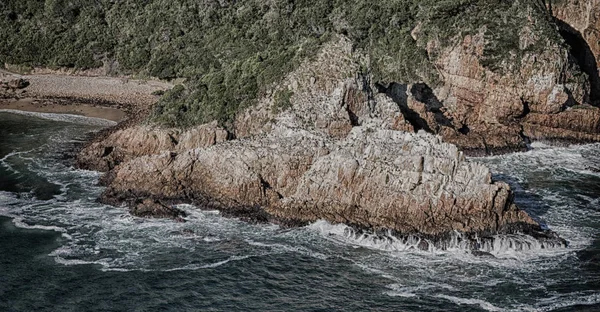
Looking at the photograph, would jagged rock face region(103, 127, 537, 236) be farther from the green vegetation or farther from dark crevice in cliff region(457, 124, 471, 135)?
dark crevice in cliff region(457, 124, 471, 135)

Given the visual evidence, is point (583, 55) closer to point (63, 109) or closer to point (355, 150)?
point (355, 150)

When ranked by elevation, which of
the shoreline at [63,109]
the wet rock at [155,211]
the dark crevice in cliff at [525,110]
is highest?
the dark crevice in cliff at [525,110]

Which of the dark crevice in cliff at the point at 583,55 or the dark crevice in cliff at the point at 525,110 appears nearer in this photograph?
the dark crevice in cliff at the point at 525,110

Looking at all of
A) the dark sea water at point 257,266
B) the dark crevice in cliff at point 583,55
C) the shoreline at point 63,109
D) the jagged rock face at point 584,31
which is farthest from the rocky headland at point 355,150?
the shoreline at point 63,109

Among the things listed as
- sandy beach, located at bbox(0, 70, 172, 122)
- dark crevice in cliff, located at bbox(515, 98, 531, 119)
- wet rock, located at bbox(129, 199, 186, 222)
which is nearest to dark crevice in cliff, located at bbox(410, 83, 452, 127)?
dark crevice in cliff, located at bbox(515, 98, 531, 119)

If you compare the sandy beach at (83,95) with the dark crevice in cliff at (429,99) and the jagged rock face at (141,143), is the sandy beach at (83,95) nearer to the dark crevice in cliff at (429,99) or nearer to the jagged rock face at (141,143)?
the jagged rock face at (141,143)

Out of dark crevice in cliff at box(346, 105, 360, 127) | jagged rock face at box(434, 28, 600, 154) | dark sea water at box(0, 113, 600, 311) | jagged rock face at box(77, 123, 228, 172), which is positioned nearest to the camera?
dark sea water at box(0, 113, 600, 311)
